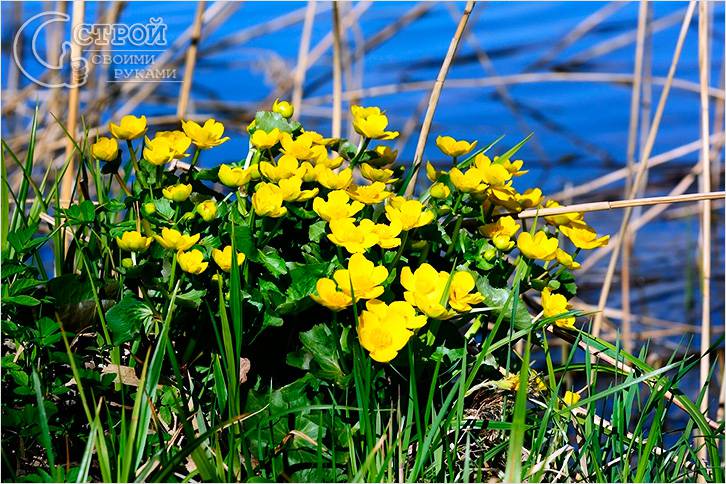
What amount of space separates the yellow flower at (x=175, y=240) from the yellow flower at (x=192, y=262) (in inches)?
0.4

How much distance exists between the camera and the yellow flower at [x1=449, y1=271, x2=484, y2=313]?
112 cm

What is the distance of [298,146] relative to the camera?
1.24 m

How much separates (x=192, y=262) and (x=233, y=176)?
5.7 inches

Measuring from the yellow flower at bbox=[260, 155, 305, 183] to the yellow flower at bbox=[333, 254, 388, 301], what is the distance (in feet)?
0.53

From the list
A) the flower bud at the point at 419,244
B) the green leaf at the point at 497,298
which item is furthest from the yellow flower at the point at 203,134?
the green leaf at the point at 497,298

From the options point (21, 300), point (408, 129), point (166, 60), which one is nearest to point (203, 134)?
point (21, 300)

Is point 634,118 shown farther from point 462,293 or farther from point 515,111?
point 515,111

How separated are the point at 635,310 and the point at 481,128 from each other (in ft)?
4.03

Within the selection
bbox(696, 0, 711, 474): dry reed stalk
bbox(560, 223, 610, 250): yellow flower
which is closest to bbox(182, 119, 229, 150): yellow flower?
bbox(560, 223, 610, 250): yellow flower

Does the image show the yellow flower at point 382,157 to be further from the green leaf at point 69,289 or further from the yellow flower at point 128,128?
the green leaf at point 69,289

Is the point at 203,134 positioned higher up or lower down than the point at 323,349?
higher up

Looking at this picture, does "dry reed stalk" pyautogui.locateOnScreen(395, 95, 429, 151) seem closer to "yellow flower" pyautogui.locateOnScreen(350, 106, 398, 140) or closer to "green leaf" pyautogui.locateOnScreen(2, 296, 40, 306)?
"yellow flower" pyautogui.locateOnScreen(350, 106, 398, 140)

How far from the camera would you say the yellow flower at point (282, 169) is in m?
1.17

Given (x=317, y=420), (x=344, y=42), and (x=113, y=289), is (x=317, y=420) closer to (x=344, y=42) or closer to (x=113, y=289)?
(x=113, y=289)
